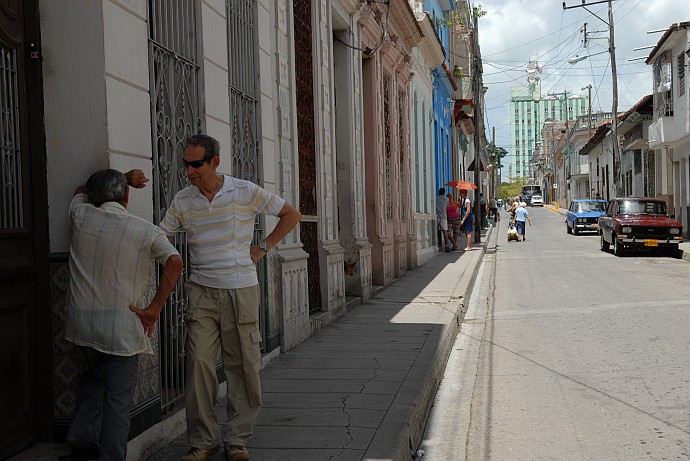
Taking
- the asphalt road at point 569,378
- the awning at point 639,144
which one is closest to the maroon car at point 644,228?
the asphalt road at point 569,378

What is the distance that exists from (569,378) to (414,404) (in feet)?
7.26

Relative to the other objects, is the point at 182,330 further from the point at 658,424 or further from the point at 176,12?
the point at 658,424

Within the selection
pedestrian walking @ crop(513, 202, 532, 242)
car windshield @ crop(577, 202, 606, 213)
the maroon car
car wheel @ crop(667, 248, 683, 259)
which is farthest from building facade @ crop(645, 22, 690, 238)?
pedestrian walking @ crop(513, 202, 532, 242)

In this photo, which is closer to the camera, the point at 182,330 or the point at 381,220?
the point at 182,330

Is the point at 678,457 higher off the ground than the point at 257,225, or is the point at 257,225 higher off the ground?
the point at 257,225

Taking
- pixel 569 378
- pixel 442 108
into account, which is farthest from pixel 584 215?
pixel 569 378

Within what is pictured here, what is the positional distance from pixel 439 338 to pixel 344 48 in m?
5.27

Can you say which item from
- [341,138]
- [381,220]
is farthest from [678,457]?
[381,220]

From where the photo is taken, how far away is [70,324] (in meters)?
3.96

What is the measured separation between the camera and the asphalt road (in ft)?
17.9

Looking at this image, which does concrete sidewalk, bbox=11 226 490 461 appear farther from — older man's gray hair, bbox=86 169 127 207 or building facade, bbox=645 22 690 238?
building facade, bbox=645 22 690 238

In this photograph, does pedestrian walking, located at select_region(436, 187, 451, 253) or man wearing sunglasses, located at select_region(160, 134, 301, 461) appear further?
pedestrian walking, located at select_region(436, 187, 451, 253)

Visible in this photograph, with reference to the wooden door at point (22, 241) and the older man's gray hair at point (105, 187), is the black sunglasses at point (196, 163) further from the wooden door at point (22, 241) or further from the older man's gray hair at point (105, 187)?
the wooden door at point (22, 241)

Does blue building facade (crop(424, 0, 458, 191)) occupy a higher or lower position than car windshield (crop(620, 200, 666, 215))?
higher
